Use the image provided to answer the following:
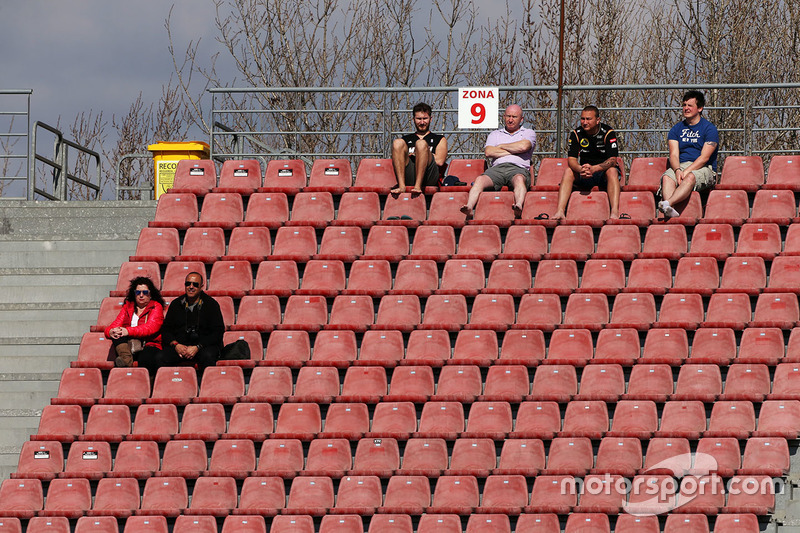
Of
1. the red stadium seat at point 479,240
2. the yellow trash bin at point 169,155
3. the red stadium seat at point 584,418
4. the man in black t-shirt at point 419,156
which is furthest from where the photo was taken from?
the yellow trash bin at point 169,155

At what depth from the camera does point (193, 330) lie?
9.98 m

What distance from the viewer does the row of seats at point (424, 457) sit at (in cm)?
902

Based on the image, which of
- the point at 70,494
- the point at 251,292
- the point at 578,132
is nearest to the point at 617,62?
the point at 578,132

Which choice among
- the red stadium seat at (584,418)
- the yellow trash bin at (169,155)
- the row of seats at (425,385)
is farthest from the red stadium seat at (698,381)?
the yellow trash bin at (169,155)

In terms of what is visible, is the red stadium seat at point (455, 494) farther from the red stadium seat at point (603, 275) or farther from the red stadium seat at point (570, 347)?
the red stadium seat at point (603, 275)

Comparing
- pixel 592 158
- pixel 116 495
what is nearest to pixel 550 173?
pixel 592 158

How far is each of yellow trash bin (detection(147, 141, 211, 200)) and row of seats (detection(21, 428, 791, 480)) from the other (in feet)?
18.3

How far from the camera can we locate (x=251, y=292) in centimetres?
1059

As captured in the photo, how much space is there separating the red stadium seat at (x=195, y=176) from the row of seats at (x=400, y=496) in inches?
134

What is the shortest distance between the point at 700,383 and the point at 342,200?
3.49 metres

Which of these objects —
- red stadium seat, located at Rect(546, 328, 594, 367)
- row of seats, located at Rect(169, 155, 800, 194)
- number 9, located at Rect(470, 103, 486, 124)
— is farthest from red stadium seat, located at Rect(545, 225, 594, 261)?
number 9, located at Rect(470, 103, 486, 124)

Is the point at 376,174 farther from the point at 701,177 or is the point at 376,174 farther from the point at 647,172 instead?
the point at 701,177

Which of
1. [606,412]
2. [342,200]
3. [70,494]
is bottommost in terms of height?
[70,494]

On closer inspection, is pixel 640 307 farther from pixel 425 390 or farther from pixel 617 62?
pixel 617 62
